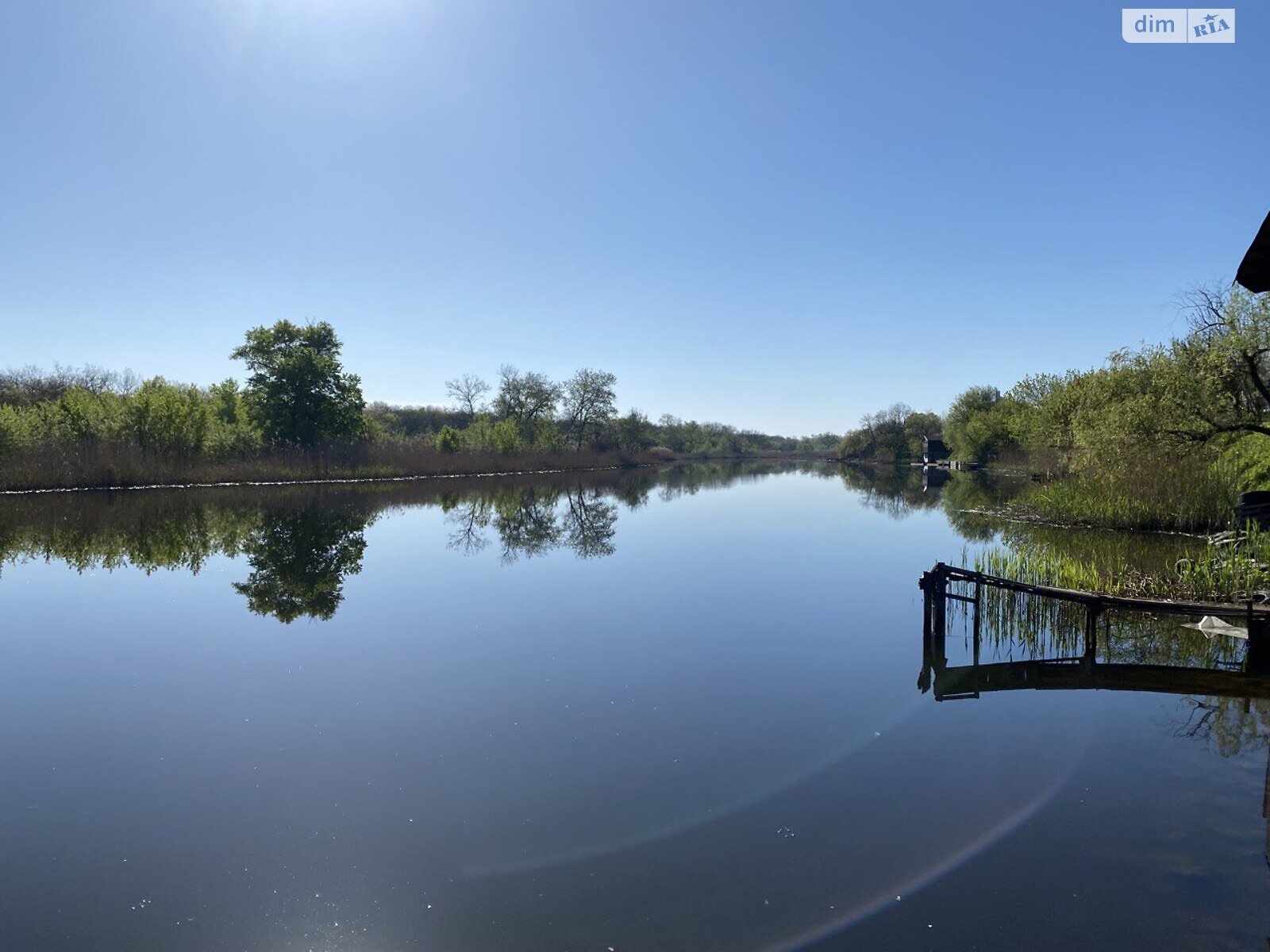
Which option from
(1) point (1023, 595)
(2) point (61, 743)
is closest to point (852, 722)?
(1) point (1023, 595)

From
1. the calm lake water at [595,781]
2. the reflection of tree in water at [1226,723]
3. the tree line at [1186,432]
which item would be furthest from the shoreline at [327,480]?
the reflection of tree in water at [1226,723]

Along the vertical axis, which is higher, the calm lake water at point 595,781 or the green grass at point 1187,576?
the green grass at point 1187,576

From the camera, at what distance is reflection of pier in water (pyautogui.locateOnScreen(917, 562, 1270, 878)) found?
330 inches

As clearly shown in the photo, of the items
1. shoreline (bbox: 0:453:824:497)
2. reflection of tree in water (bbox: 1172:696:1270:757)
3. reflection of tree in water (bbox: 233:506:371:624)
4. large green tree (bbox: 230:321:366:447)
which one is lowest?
reflection of tree in water (bbox: 1172:696:1270:757)

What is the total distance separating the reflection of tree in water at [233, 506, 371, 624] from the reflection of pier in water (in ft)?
30.3

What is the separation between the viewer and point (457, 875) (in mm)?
4660

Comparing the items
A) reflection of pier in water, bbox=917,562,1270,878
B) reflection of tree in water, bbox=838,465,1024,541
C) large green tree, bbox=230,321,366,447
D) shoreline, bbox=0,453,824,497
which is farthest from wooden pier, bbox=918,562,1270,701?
large green tree, bbox=230,321,366,447

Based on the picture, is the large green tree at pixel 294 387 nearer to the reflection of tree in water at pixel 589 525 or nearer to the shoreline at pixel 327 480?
the shoreline at pixel 327 480

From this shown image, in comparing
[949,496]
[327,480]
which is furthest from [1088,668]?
[327,480]

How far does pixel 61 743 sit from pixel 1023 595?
12.0 meters

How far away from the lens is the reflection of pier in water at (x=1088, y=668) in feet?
27.5

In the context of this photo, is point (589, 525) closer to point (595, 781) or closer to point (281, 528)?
point (281, 528)

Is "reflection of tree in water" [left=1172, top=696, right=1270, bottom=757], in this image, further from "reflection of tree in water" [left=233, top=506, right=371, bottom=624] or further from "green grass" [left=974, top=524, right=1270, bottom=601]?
"reflection of tree in water" [left=233, top=506, right=371, bottom=624]

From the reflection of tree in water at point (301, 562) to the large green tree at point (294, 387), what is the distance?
21.6 m
